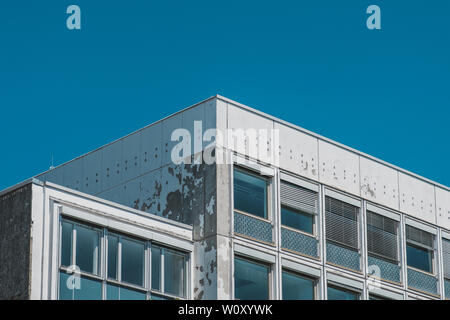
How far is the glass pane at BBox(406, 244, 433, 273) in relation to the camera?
3466 centimetres

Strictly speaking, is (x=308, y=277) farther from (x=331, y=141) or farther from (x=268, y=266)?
(x=331, y=141)

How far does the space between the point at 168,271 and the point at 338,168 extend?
6.73 meters

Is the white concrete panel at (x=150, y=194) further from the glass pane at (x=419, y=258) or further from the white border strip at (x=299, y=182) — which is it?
the glass pane at (x=419, y=258)

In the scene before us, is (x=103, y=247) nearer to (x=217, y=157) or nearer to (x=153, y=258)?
(x=153, y=258)

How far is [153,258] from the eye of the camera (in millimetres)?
28734

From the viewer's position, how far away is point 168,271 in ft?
95.2

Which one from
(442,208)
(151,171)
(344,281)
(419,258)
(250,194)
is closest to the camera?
(250,194)

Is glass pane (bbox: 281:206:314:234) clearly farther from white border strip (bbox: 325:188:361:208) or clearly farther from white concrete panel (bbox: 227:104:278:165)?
white concrete panel (bbox: 227:104:278:165)

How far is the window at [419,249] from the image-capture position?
114 feet

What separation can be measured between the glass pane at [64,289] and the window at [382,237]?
10.6m

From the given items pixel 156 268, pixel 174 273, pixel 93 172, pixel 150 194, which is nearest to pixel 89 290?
pixel 156 268

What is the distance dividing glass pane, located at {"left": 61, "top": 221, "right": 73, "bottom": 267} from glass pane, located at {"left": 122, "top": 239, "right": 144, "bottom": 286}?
1783mm

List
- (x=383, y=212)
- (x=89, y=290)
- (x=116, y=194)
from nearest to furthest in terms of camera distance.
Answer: (x=89, y=290) → (x=116, y=194) → (x=383, y=212)

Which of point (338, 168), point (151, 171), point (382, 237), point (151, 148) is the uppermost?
point (151, 148)
